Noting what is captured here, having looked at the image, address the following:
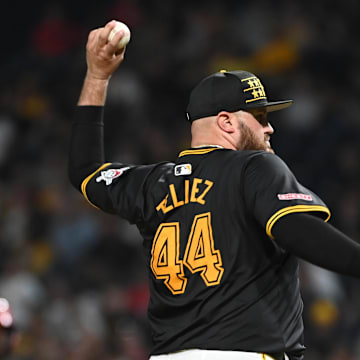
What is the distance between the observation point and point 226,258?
270 cm

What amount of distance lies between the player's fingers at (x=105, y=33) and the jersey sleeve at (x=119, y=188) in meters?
0.50

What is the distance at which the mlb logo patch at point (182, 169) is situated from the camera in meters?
2.89

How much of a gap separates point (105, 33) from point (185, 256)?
1.01m

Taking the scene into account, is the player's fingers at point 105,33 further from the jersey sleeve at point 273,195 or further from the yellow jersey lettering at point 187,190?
the jersey sleeve at point 273,195

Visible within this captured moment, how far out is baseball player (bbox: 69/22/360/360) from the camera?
2.51m

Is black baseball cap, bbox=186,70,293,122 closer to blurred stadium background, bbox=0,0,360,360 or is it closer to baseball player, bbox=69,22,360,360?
baseball player, bbox=69,22,360,360

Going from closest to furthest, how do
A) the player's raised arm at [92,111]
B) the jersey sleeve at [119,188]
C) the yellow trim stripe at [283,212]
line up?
the yellow trim stripe at [283,212]
the jersey sleeve at [119,188]
the player's raised arm at [92,111]

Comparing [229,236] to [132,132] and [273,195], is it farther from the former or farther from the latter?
[132,132]

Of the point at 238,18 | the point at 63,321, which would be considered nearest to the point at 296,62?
the point at 238,18

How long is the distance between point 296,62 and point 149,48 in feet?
6.53

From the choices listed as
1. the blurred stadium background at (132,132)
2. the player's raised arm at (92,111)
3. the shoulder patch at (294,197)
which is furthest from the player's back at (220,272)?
the blurred stadium background at (132,132)

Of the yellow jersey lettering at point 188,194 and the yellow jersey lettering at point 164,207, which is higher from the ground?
the yellow jersey lettering at point 188,194

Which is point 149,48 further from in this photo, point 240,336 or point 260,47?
point 240,336

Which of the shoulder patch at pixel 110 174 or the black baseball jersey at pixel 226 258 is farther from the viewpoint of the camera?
the shoulder patch at pixel 110 174
